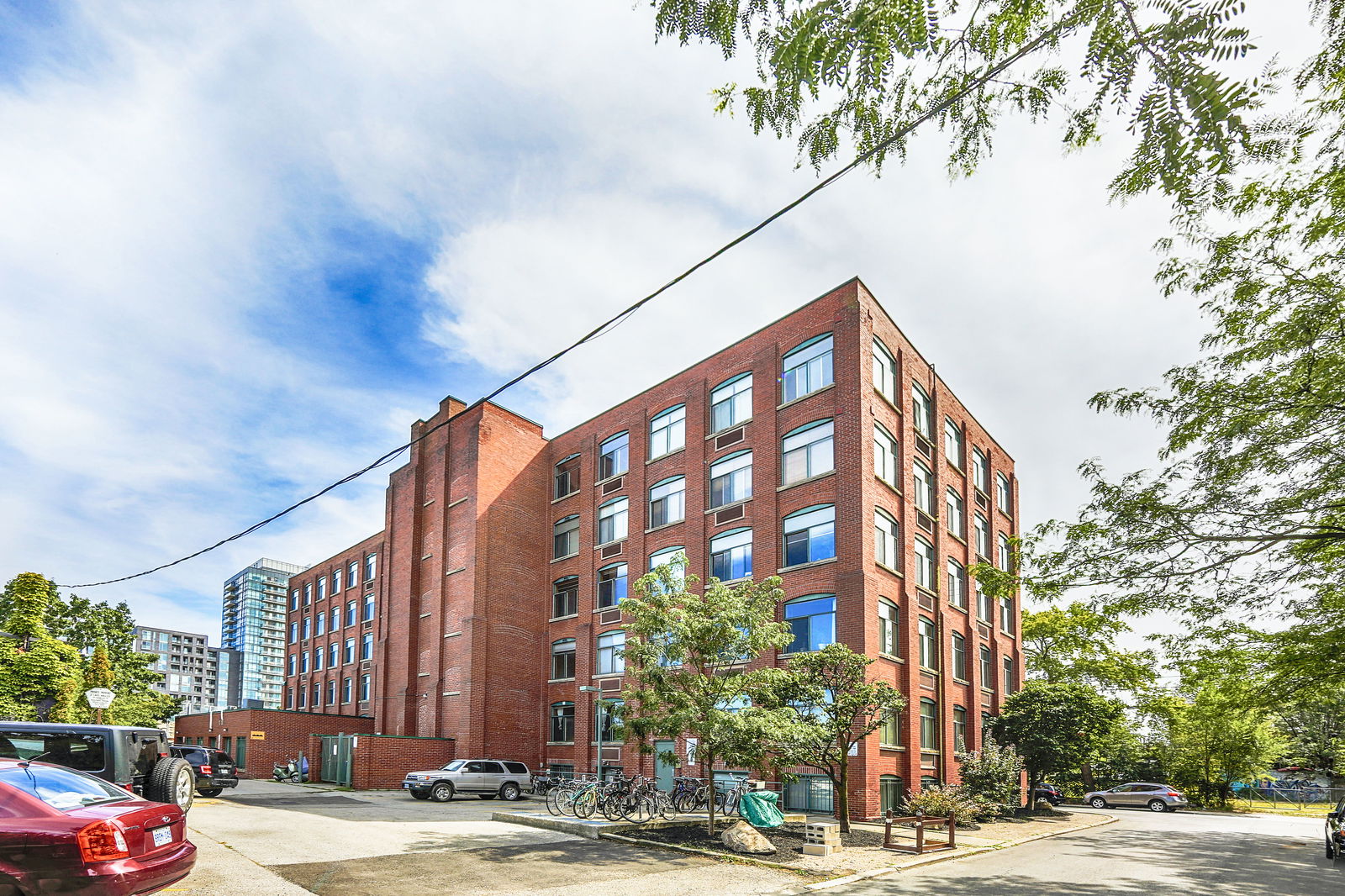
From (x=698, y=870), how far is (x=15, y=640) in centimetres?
3255

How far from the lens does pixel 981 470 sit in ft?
130

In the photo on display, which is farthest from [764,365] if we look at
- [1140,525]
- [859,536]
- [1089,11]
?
[1089,11]

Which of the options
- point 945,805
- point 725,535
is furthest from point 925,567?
point 945,805

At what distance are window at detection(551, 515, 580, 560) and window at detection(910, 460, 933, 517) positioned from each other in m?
15.0

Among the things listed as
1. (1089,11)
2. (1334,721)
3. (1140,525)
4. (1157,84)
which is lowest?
(1334,721)

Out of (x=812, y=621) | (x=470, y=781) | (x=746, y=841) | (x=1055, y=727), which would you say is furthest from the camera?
(x=1055, y=727)

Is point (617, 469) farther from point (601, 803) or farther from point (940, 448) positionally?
point (601, 803)

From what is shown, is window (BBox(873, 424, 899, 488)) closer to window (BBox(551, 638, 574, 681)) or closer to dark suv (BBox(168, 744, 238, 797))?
window (BBox(551, 638, 574, 681))

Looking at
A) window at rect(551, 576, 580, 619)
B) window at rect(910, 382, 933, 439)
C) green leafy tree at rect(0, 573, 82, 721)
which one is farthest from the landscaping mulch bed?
green leafy tree at rect(0, 573, 82, 721)

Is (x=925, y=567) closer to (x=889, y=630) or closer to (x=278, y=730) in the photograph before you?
(x=889, y=630)

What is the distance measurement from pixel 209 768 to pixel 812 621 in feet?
65.7

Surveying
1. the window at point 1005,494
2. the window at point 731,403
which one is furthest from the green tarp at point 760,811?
the window at point 1005,494

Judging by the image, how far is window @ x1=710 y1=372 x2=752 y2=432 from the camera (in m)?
31.8

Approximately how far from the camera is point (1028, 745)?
104 feet
